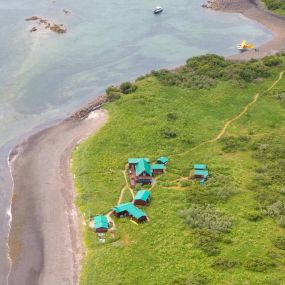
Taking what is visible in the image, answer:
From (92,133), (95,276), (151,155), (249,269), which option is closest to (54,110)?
(92,133)

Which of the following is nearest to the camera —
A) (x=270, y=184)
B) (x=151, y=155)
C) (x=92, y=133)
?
(x=270, y=184)

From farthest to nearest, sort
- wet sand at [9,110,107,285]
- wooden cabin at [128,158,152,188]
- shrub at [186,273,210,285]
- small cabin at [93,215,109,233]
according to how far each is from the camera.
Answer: wooden cabin at [128,158,152,188], small cabin at [93,215,109,233], wet sand at [9,110,107,285], shrub at [186,273,210,285]

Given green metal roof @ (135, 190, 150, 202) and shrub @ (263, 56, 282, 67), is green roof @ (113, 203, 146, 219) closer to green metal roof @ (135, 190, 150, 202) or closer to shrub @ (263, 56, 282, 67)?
green metal roof @ (135, 190, 150, 202)

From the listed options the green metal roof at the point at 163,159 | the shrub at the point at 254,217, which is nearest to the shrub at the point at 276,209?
the shrub at the point at 254,217

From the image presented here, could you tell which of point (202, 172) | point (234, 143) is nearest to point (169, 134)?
point (234, 143)

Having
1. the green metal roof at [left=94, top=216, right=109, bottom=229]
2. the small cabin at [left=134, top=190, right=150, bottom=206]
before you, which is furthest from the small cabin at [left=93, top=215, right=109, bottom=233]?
the small cabin at [left=134, top=190, right=150, bottom=206]

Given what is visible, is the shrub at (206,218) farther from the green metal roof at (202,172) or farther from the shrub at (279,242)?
the green metal roof at (202,172)

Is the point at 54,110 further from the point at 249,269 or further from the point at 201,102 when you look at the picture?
the point at 249,269
